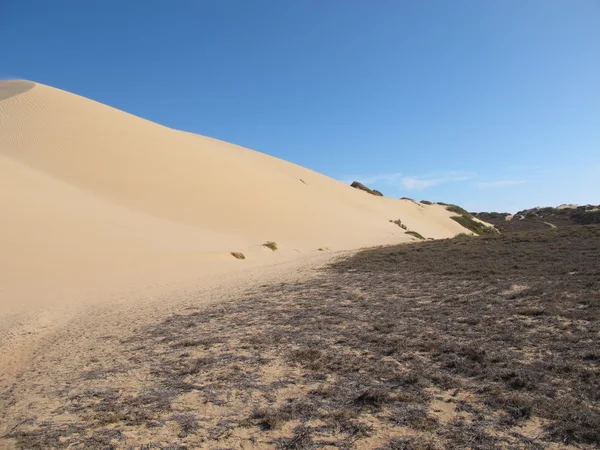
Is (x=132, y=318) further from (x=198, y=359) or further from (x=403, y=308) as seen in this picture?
(x=403, y=308)

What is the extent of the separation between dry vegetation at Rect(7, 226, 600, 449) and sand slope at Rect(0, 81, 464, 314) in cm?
578

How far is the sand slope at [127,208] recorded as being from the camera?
12820 mm

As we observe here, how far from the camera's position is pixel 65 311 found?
9109 millimetres

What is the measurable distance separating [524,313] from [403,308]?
79.0 inches

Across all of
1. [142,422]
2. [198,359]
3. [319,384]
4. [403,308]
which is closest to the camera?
[142,422]

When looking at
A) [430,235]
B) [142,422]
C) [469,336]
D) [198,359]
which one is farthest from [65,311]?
[430,235]

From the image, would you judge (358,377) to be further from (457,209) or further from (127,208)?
(457,209)

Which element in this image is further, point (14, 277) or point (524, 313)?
point (14, 277)

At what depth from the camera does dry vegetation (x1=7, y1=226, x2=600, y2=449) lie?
3643mm

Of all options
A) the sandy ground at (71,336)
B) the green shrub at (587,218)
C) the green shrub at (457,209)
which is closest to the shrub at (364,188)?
the green shrub at (457,209)

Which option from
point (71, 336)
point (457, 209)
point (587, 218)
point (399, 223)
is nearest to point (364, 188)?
point (457, 209)

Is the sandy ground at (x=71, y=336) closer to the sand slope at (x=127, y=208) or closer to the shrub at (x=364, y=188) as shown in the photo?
the sand slope at (x=127, y=208)

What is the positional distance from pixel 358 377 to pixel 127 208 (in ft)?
60.7

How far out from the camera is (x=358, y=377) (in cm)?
480
